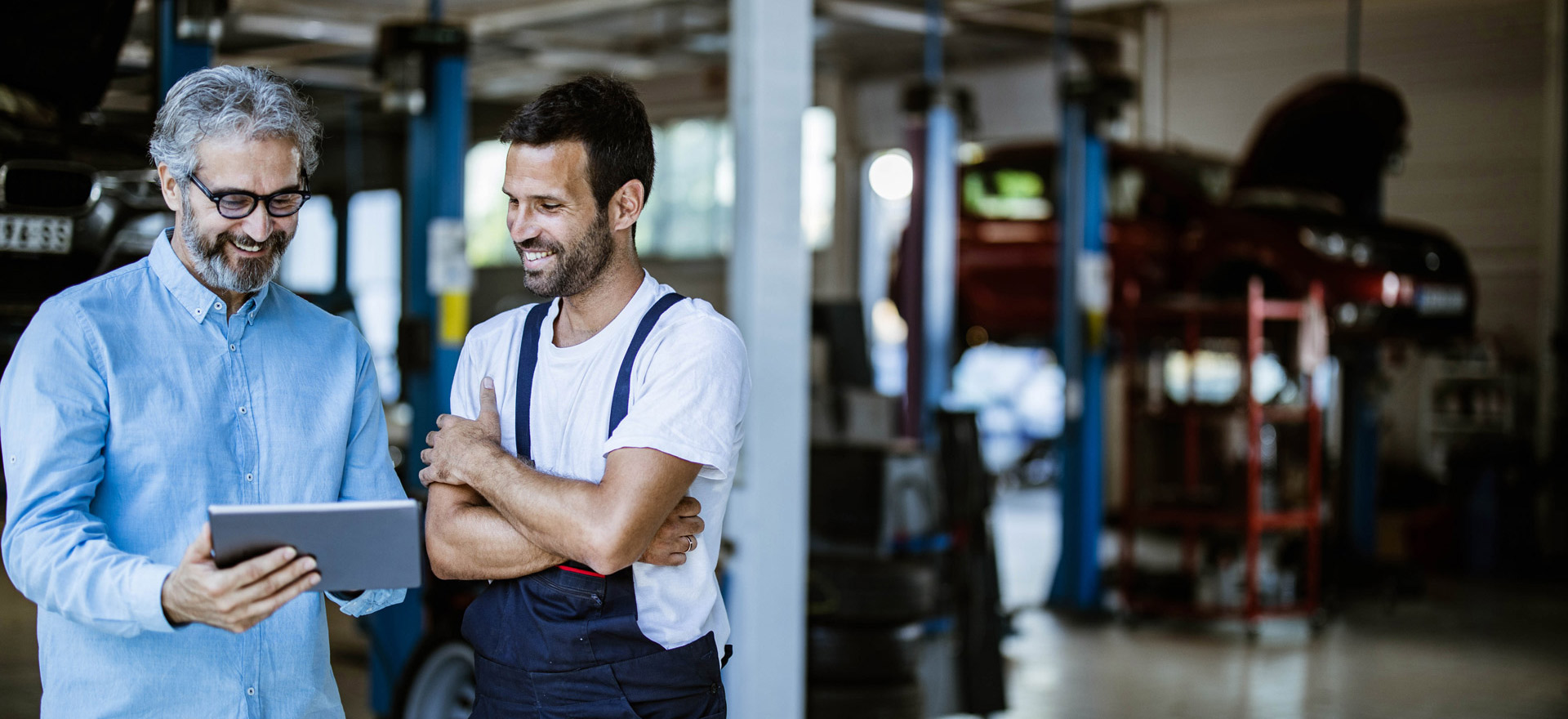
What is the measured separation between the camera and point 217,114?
1.63 meters

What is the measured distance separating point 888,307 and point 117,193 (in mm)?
13563

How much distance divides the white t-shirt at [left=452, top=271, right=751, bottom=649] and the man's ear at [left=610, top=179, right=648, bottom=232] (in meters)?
0.10

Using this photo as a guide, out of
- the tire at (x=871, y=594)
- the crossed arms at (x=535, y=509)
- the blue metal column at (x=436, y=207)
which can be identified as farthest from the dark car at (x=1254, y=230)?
the crossed arms at (x=535, y=509)

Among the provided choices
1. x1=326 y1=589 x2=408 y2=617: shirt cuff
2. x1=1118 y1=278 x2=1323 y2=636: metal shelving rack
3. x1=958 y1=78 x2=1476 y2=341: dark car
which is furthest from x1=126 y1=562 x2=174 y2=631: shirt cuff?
x1=958 y1=78 x2=1476 y2=341: dark car

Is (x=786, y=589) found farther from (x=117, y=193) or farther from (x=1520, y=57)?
(x=1520, y=57)

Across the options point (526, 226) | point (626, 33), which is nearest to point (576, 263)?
point (526, 226)

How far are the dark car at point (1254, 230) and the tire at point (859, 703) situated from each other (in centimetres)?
379

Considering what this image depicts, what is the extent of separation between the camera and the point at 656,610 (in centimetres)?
186

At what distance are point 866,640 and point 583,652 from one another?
10.2ft

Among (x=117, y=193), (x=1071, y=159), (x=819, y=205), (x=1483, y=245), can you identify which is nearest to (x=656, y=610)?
(x=117, y=193)

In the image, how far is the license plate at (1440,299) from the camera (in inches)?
Result: 319

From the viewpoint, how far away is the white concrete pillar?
3.58m

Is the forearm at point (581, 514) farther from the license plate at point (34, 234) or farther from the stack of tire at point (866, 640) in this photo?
the stack of tire at point (866, 640)

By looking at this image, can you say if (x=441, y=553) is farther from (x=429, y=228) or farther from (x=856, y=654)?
(x=429, y=228)
